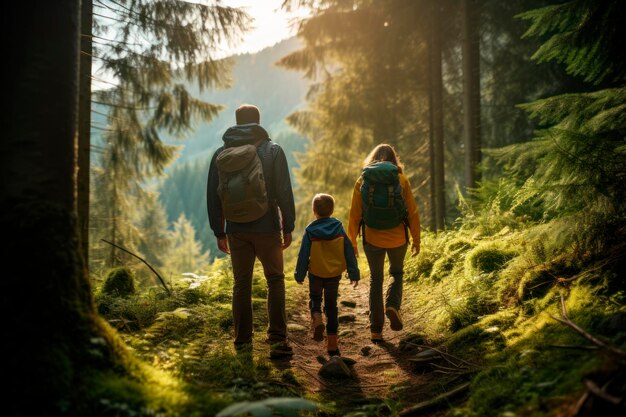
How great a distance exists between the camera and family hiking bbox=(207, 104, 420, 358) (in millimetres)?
3963

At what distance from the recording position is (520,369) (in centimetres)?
266

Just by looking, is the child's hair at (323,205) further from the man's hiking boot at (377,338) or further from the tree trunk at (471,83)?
the tree trunk at (471,83)

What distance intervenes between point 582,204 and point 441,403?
2.19 meters

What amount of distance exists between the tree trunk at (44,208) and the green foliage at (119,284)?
145 inches

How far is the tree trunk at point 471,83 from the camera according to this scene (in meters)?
8.61

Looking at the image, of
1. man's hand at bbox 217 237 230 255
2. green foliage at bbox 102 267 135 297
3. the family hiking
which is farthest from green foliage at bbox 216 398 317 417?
green foliage at bbox 102 267 135 297

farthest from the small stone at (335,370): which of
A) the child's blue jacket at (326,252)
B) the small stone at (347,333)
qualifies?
the small stone at (347,333)

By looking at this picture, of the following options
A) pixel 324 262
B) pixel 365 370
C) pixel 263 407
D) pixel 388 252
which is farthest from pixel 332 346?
pixel 263 407

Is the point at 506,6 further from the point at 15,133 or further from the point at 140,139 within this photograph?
the point at 15,133

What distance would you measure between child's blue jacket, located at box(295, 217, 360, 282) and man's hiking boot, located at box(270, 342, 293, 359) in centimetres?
78

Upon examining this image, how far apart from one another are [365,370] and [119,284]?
389 centimetres

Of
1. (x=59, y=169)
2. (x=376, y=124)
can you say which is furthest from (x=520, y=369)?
(x=376, y=124)

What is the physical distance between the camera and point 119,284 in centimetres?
582

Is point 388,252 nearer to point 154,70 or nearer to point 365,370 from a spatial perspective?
point 365,370
